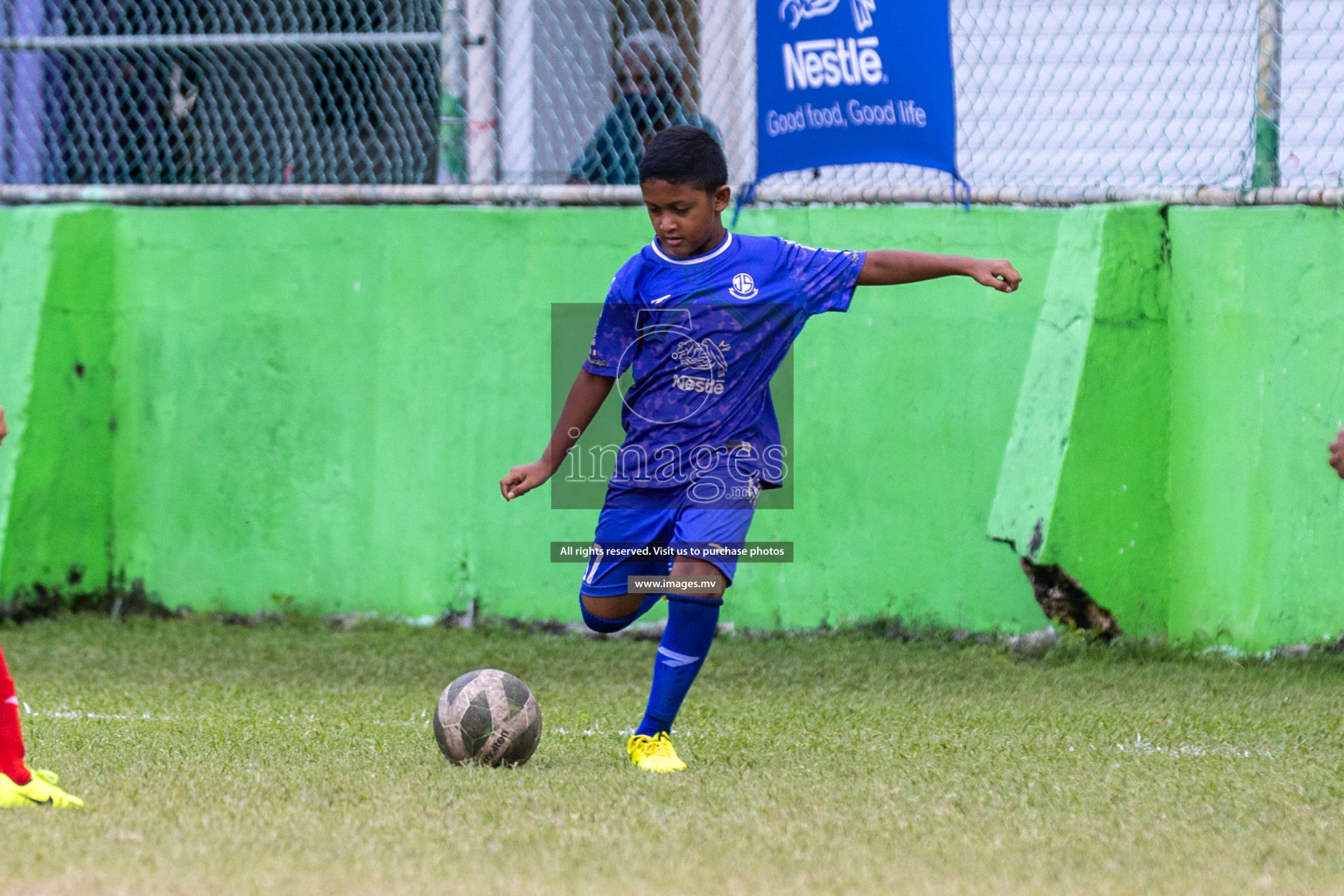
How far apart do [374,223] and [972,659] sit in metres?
3.58

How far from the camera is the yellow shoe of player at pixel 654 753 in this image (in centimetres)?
462

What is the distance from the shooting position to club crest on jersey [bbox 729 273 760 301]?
4859 millimetres

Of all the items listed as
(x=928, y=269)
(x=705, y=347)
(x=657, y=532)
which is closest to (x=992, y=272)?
(x=928, y=269)

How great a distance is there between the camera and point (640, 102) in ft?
26.7

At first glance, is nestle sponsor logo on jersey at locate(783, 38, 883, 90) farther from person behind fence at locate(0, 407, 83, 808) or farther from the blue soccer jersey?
person behind fence at locate(0, 407, 83, 808)

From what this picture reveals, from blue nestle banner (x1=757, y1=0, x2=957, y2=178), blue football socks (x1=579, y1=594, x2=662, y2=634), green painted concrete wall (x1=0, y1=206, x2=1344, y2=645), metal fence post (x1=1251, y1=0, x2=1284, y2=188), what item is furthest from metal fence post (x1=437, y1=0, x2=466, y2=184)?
blue football socks (x1=579, y1=594, x2=662, y2=634)

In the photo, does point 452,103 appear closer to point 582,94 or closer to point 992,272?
point 582,94

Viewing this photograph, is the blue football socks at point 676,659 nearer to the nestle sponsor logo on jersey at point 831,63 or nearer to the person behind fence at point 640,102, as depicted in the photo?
the nestle sponsor logo on jersey at point 831,63

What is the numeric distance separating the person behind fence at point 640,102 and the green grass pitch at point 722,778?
7.95 ft

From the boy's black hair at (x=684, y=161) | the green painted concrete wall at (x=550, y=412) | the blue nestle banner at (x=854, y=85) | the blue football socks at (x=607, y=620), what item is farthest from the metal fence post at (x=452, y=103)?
the blue football socks at (x=607, y=620)

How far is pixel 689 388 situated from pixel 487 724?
1103mm

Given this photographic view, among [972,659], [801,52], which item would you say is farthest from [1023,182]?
[972,659]

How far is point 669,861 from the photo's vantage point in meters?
3.50

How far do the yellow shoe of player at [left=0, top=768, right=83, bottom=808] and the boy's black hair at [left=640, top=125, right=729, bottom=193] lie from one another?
2224 mm
